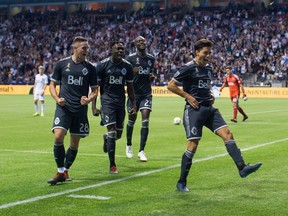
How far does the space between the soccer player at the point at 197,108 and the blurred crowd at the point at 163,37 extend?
38356mm

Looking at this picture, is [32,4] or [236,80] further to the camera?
[32,4]

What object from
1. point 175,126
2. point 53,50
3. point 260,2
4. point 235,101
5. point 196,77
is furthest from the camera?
point 53,50

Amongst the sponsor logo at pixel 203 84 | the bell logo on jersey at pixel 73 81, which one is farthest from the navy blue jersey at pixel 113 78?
the sponsor logo at pixel 203 84

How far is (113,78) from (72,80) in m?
1.60

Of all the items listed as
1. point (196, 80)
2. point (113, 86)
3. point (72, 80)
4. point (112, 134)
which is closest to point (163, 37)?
point (113, 86)

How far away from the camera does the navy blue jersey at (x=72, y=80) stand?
9406 mm

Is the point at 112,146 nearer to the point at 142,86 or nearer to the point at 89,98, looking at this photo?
the point at 89,98

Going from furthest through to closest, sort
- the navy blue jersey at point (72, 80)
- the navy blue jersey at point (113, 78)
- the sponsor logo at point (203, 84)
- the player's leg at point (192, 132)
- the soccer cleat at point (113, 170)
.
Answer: the navy blue jersey at point (113, 78) < the soccer cleat at point (113, 170) < the navy blue jersey at point (72, 80) < the sponsor logo at point (203, 84) < the player's leg at point (192, 132)

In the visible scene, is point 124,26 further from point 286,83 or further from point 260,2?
point 286,83

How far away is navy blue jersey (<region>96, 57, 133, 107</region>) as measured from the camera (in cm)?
1089

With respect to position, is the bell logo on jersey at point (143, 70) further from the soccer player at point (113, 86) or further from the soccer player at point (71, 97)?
the soccer player at point (71, 97)

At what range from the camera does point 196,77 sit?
894 centimetres

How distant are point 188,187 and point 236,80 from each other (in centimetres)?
1509

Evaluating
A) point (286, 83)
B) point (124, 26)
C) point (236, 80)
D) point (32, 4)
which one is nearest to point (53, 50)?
point (124, 26)
